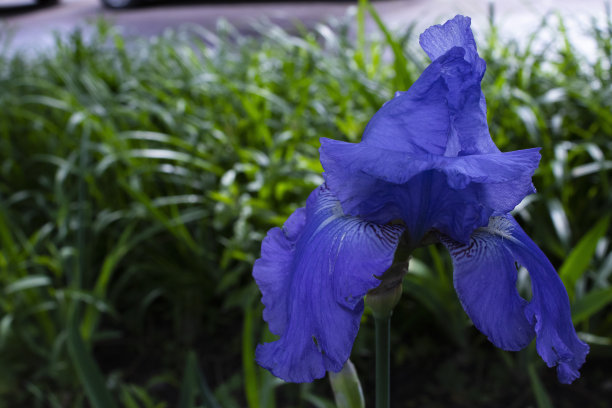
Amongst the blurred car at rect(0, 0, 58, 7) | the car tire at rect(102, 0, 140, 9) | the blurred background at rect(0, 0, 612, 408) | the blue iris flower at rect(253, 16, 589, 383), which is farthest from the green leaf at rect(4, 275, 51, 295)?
the blurred car at rect(0, 0, 58, 7)

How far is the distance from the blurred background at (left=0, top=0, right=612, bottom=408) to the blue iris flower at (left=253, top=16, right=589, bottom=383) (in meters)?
0.45

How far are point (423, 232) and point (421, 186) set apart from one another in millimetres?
47

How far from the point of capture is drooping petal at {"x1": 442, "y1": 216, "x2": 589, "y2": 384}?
50cm

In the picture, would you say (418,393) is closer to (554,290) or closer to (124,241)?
(124,241)

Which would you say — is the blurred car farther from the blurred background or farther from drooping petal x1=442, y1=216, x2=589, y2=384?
drooping petal x1=442, y1=216, x2=589, y2=384

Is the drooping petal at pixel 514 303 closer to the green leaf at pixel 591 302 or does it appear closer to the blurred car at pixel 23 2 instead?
the green leaf at pixel 591 302

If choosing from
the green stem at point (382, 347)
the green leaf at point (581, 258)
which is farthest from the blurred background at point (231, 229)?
the green stem at point (382, 347)

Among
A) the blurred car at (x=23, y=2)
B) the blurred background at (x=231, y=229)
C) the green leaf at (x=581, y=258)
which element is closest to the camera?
the green leaf at (x=581, y=258)

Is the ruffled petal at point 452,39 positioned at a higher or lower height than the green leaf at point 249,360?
higher

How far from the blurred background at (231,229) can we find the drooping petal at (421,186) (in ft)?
1.59

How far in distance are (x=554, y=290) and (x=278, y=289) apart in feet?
0.80

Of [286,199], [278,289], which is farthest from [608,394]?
[278,289]

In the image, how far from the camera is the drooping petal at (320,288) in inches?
18.7

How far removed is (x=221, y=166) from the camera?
6.61 feet
